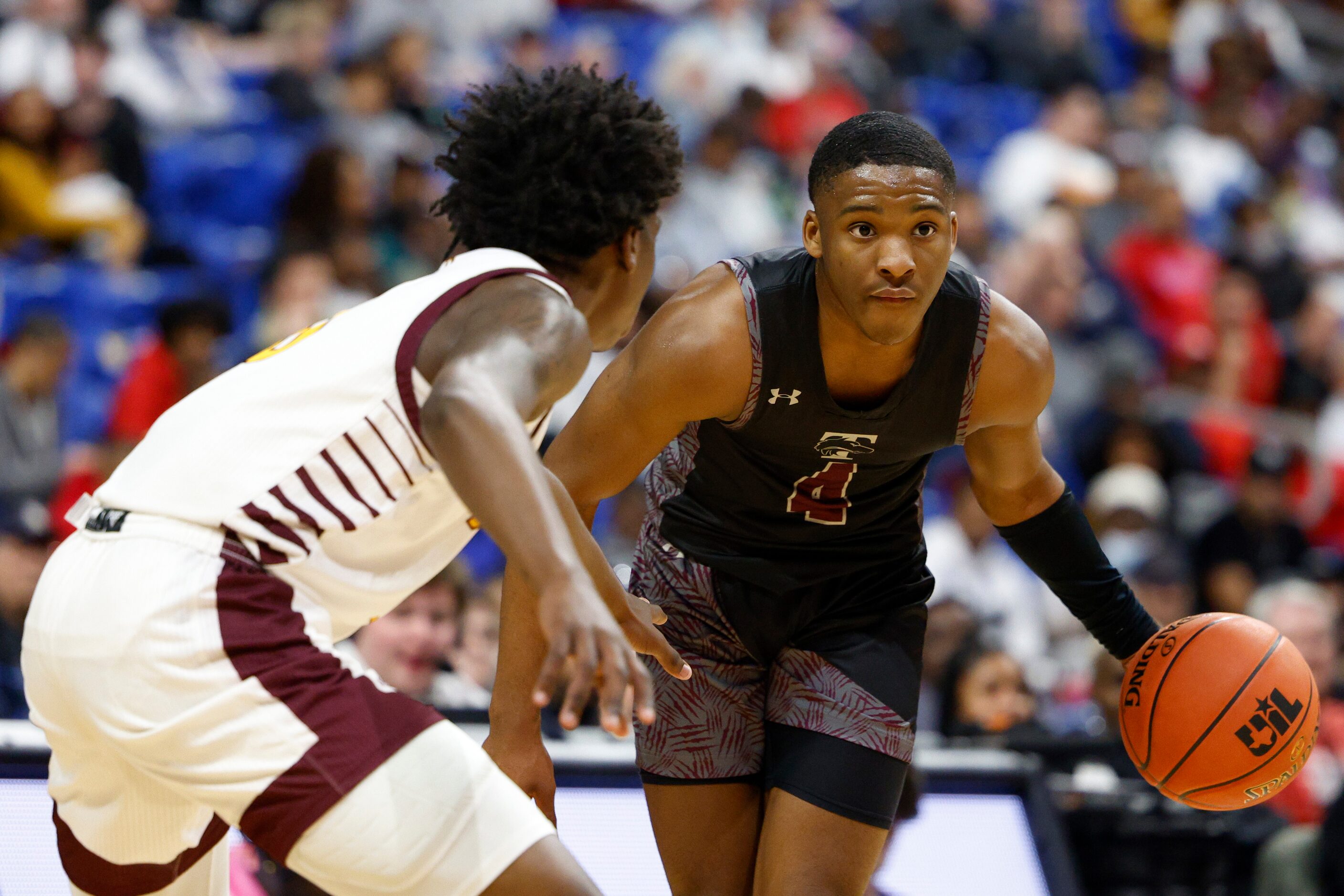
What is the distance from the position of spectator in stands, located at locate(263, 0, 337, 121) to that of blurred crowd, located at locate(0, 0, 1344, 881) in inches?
1.1

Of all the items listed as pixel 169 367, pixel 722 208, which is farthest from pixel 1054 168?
pixel 169 367

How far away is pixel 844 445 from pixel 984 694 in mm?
2865

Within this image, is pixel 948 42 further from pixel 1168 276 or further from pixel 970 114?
pixel 1168 276

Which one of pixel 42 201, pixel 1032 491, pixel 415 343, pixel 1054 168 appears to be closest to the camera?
pixel 415 343

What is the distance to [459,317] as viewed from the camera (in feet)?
7.56

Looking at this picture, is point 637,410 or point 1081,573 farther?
point 1081,573

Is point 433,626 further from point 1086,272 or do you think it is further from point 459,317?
point 1086,272

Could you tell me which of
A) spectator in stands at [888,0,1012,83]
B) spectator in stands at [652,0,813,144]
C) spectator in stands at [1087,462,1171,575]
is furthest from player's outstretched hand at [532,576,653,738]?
spectator in stands at [888,0,1012,83]

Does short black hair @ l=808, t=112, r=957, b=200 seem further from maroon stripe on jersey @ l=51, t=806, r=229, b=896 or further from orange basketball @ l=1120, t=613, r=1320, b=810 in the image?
maroon stripe on jersey @ l=51, t=806, r=229, b=896

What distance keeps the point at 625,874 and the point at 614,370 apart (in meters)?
1.86

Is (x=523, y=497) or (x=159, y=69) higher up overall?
(x=523, y=497)

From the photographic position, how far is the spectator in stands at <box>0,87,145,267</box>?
7.28 m

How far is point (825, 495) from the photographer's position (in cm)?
329

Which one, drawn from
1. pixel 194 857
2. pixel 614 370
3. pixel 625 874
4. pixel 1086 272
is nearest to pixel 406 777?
pixel 194 857
